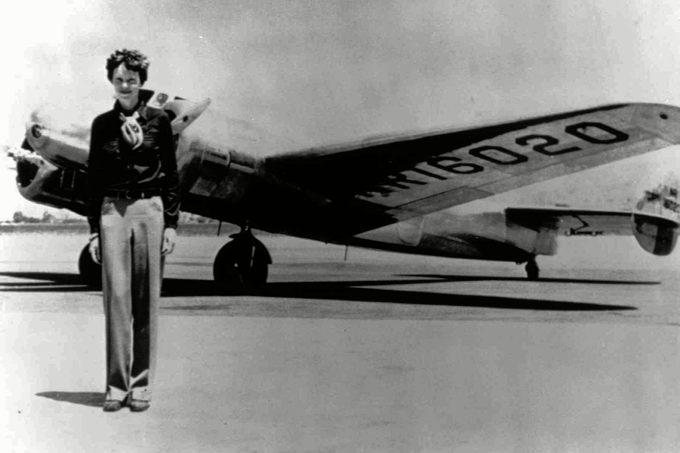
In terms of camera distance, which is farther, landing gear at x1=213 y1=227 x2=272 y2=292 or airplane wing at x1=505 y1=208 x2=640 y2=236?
airplane wing at x1=505 y1=208 x2=640 y2=236

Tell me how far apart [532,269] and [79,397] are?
933 centimetres

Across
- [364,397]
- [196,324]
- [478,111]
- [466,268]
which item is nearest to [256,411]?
[364,397]

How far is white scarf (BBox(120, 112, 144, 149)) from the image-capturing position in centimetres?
372

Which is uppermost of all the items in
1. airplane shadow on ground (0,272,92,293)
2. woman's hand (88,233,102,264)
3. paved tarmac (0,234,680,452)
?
woman's hand (88,233,102,264)

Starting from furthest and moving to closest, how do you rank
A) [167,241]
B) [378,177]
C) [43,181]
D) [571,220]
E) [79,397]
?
[571,220] < [378,177] < [43,181] < [79,397] < [167,241]

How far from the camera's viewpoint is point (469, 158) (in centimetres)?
770

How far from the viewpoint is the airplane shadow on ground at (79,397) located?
3.82 m

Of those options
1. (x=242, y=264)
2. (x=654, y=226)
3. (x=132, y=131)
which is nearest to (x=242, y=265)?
(x=242, y=264)

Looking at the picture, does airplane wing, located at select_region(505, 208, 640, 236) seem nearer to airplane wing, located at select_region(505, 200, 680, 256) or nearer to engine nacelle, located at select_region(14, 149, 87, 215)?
airplane wing, located at select_region(505, 200, 680, 256)

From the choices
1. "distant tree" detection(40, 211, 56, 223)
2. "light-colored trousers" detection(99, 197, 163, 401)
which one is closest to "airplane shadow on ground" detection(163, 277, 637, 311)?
"distant tree" detection(40, 211, 56, 223)

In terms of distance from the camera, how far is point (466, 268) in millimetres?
16000

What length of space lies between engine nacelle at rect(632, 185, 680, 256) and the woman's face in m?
7.65

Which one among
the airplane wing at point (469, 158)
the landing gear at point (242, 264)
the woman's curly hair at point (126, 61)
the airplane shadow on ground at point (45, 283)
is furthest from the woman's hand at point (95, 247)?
the landing gear at point (242, 264)

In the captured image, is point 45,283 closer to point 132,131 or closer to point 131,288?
point 131,288
